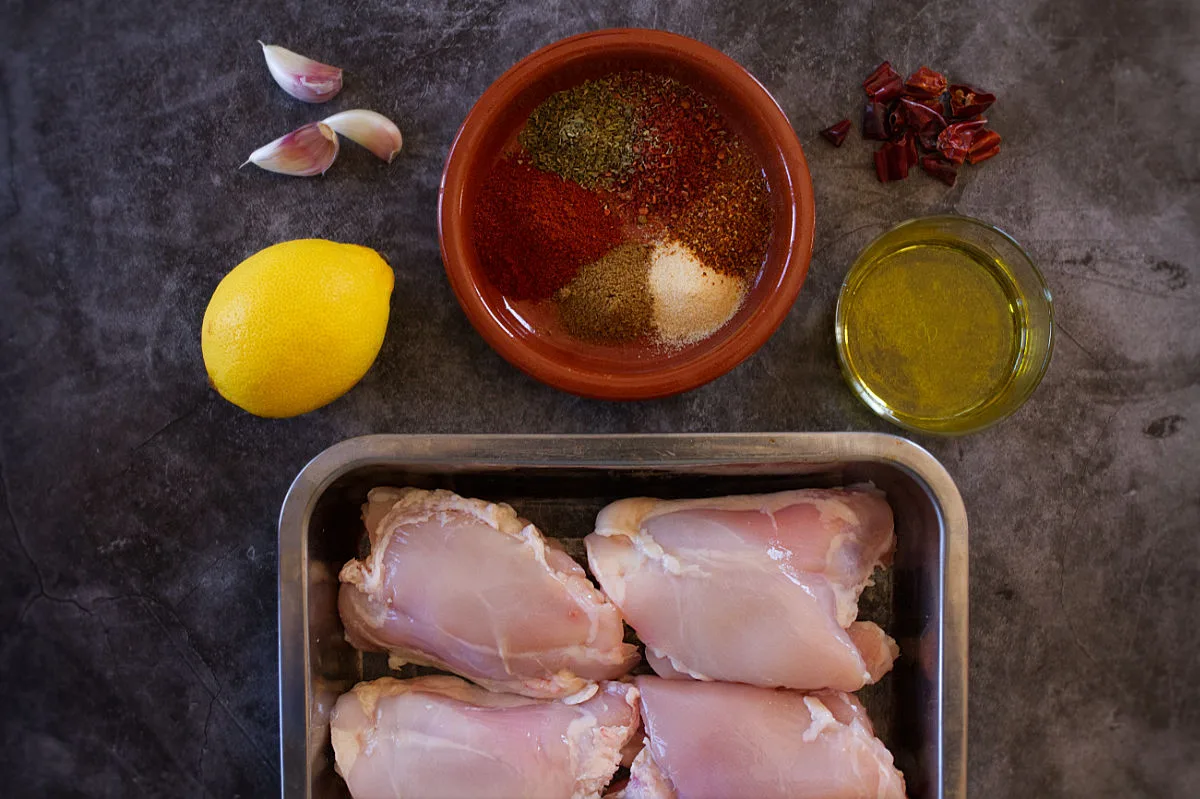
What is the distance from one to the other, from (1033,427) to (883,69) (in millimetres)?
626

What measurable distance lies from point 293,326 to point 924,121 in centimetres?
101

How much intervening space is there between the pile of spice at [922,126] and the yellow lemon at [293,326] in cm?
78

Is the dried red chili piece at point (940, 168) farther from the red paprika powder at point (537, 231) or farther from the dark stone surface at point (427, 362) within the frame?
the red paprika powder at point (537, 231)

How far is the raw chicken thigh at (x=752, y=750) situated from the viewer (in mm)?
1229

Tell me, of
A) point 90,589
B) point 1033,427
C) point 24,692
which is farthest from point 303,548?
point 1033,427

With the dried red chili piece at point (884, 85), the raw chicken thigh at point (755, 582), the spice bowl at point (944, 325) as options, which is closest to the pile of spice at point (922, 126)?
the dried red chili piece at point (884, 85)

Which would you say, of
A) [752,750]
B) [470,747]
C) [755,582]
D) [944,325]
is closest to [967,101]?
[944,325]

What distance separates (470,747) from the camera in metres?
1.25

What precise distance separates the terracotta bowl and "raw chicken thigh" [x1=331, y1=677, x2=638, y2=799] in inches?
19.4

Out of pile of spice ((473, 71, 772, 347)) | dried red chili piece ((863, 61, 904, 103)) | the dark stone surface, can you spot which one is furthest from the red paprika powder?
dried red chili piece ((863, 61, 904, 103))

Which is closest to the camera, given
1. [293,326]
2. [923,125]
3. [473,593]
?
[293,326]

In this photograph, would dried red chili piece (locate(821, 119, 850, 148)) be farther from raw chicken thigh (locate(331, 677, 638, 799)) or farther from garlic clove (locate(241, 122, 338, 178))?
raw chicken thigh (locate(331, 677, 638, 799))

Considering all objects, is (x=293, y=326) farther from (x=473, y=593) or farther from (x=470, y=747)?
(x=470, y=747)

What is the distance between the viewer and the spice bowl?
1.30m
